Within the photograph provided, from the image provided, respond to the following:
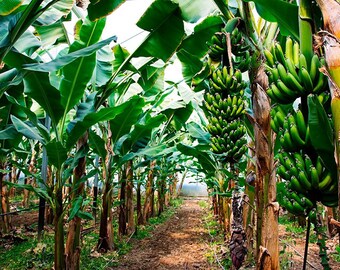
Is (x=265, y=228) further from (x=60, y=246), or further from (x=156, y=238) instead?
(x=156, y=238)

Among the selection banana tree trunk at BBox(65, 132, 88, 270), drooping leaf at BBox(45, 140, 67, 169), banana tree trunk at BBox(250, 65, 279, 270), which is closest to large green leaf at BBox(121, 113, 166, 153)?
banana tree trunk at BBox(65, 132, 88, 270)

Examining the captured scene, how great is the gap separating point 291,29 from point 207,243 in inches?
172

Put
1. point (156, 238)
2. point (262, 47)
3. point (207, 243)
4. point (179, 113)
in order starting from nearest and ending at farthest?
point (262, 47)
point (179, 113)
point (207, 243)
point (156, 238)

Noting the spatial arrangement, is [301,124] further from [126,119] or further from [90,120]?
[126,119]

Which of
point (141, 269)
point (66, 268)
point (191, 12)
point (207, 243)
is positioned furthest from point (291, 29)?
point (207, 243)

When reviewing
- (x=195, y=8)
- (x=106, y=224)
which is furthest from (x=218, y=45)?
(x=106, y=224)

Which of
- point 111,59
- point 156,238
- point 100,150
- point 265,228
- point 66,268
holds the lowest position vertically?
point 156,238

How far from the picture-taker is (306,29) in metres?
1.25

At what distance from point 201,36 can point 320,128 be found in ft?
6.50

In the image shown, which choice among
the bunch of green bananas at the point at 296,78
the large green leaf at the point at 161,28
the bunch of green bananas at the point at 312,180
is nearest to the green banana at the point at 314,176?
the bunch of green bananas at the point at 312,180

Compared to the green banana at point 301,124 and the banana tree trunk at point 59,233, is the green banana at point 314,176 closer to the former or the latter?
the green banana at point 301,124

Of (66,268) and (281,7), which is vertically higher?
(281,7)

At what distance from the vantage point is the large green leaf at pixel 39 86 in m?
2.38

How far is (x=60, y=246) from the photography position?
98.6 inches
